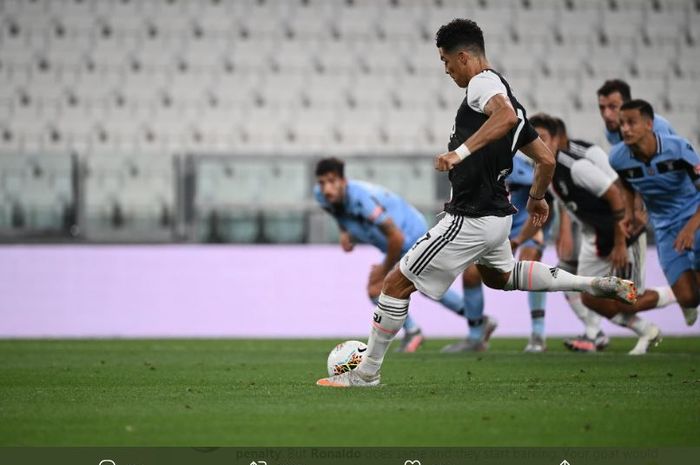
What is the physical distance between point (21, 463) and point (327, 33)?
14.0 m

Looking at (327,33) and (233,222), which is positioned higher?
(327,33)

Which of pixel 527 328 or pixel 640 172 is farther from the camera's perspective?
pixel 527 328

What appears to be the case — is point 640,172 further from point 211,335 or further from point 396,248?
point 211,335

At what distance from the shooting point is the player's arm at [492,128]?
6.05 m

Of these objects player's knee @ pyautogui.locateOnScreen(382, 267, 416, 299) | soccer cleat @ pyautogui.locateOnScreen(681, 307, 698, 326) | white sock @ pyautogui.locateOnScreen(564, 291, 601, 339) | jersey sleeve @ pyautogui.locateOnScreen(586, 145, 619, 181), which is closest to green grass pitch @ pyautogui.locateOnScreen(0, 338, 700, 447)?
soccer cleat @ pyautogui.locateOnScreen(681, 307, 698, 326)

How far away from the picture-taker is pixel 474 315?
10.9 m

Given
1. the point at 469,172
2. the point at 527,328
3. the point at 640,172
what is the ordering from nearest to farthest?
the point at 469,172 → the point at 640,172 → the point at 527,328

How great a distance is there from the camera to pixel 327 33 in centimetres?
1788

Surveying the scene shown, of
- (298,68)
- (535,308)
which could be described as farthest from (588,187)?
(298,68)

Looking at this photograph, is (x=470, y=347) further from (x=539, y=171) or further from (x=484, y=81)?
(x=484, y=81)

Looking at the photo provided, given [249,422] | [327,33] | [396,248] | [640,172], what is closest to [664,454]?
[249,422]

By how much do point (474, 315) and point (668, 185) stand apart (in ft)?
7.67

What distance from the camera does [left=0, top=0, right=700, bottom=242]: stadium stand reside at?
656 inches

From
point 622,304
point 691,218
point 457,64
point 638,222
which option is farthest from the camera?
point 622,304
